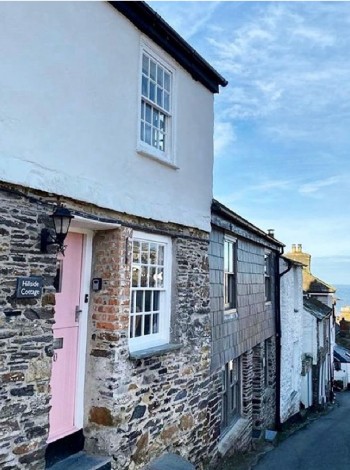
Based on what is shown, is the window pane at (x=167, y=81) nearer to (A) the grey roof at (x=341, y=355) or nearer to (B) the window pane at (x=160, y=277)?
(B) the window pane at (x=160, y=277)

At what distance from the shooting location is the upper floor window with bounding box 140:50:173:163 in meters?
6.15

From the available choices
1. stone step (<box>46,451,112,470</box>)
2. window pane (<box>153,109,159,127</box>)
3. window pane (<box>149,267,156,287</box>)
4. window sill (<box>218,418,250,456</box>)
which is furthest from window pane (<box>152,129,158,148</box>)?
window sill (<box>218,418,250,456</box>)

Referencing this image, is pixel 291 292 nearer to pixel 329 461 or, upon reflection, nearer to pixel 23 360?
pixel 329 461

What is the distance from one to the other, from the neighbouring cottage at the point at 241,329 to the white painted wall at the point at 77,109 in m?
2.71

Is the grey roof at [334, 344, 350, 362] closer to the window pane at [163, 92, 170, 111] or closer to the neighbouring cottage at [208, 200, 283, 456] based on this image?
the neighbouring cottage at [208, 200, 283, 456]

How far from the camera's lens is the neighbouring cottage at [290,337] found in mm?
15427

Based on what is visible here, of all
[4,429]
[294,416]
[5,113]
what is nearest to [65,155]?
[5,113]

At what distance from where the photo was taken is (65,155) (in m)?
4.65

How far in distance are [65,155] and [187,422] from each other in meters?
4.82

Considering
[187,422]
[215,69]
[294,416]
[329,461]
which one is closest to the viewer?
[187,422]

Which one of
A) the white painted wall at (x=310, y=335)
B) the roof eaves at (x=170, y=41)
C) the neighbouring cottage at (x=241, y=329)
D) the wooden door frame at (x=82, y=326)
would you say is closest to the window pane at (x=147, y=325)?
Answer: the wooden door frame at (x=82, y=326)

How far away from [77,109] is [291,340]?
581 inches

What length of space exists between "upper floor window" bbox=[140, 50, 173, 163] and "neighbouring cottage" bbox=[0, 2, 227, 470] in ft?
0.09

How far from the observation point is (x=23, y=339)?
409 cm
